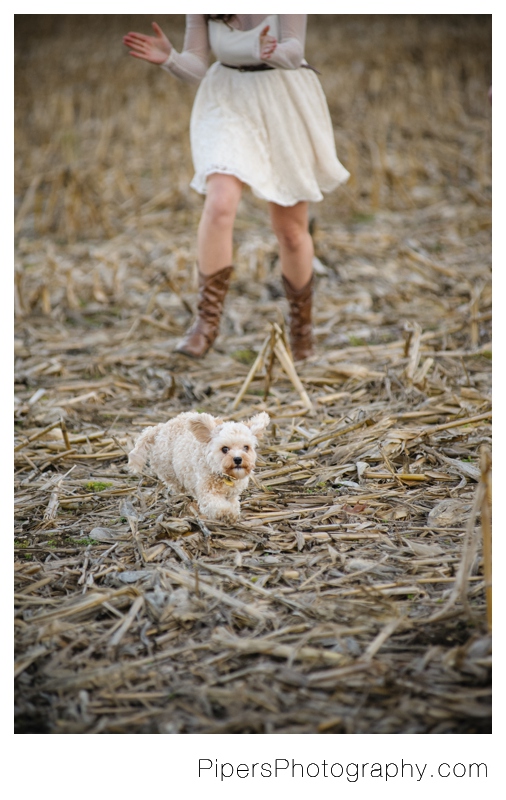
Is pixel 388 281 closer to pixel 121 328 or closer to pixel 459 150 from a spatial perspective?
pixel 121 328

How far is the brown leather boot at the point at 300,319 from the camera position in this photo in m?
5.16

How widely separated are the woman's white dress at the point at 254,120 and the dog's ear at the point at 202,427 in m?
2.05

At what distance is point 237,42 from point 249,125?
45cm

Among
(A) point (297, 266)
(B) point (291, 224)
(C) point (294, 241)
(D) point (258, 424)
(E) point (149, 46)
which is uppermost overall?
(E) point (149, 46)

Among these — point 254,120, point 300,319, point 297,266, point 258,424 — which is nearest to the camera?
point 258,424

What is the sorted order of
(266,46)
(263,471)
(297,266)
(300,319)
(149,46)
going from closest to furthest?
(263,471) → (266,46) → (149,46) → (297,266) → (300,319)

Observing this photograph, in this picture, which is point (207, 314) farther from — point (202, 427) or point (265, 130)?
point (202, 427)

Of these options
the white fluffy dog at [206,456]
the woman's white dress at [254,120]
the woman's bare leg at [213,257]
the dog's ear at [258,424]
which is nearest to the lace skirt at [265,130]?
the woman's white dress at [254,120]

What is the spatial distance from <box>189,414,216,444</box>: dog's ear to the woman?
2.05 meters

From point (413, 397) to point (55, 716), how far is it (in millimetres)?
2669

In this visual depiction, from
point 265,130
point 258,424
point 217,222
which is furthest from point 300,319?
point 258,424

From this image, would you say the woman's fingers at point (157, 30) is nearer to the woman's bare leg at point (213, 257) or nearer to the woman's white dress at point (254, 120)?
the woman's white dress at point (254, 120)

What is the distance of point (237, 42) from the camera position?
4344mm

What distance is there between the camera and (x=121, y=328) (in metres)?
6.07
